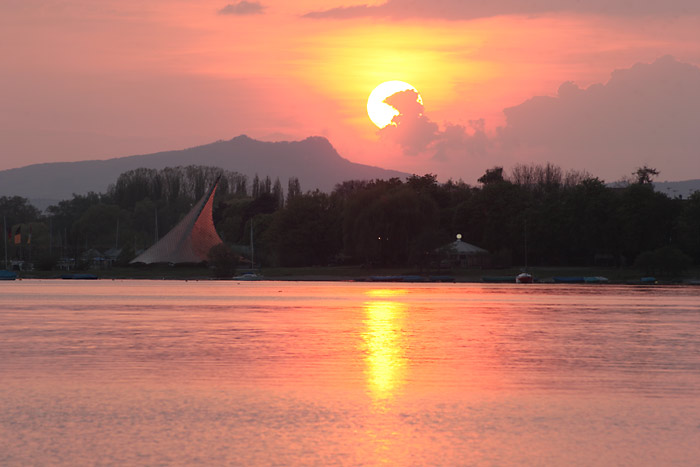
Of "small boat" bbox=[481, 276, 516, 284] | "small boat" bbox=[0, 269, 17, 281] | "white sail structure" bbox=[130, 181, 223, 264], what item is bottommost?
"small boat" bbox=[481, 276, 516, 284]

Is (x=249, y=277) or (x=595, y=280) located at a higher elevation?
(x=249, y=277)

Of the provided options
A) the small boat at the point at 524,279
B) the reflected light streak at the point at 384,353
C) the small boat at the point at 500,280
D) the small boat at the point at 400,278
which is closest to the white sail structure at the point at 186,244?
the small boat at the point at 400,278

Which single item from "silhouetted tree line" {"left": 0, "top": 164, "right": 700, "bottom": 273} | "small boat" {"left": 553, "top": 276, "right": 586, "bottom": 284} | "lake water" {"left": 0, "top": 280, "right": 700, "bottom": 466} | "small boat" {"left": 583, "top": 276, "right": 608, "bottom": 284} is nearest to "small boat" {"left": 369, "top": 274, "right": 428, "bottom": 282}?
"silhouetted tree line" {"left": 0, "top": 164, "right": 700, "bottom": 273}

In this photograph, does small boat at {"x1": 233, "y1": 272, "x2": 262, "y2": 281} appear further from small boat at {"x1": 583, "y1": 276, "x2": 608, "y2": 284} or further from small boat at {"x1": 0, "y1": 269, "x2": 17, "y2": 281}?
small boat at {"x1": 583, "y1": 276, "x2": 608, "y2": 284}

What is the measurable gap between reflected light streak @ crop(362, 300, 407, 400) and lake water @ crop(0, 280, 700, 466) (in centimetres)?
7

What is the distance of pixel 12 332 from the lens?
3353 centimetres

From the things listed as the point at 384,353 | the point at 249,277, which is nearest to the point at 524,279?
the point at 249,277

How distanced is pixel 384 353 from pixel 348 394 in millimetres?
8189

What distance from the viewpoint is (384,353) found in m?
27.3

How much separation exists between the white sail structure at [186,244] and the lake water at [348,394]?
316 feet

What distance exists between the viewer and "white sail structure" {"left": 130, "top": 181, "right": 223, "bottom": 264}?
436 feet

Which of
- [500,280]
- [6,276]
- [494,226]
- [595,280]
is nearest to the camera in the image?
[595,280]

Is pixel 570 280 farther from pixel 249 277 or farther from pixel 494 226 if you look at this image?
pixel 249 277

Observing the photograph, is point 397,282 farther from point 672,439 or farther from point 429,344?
point 672,439
